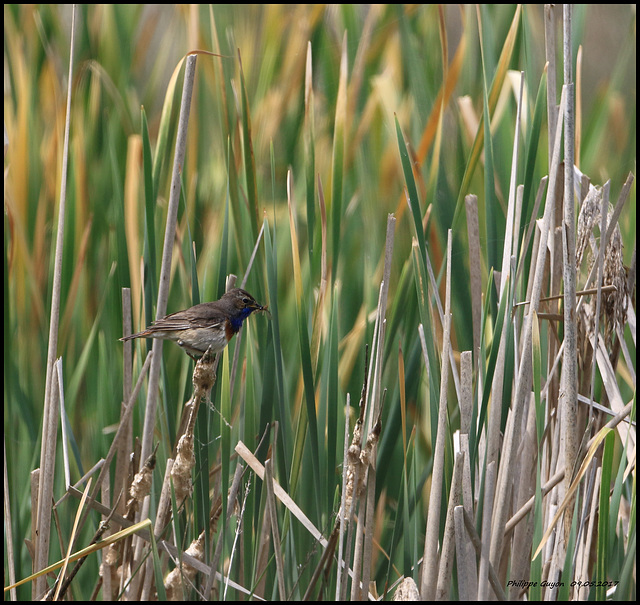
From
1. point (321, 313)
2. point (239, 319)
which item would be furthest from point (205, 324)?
point (321, 313)

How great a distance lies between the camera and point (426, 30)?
1.76 m

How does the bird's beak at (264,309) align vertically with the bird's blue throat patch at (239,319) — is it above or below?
above

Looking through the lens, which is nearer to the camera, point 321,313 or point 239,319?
point 321,313

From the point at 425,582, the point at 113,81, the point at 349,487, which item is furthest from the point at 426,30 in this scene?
the point at 425,582

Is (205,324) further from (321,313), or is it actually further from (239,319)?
(321,313)

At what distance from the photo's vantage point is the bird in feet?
4.17

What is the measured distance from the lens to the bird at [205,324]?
127 centimetres

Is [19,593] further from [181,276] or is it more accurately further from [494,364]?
[494,364]

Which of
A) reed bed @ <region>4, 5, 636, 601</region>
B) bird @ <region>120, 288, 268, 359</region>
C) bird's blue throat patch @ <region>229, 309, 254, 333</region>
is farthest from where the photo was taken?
bird's blue throat patch @ <region>229, 309, 254, 333</region>

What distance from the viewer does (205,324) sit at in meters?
1.31

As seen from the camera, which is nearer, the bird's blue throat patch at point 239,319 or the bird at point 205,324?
the bird at point 205,324

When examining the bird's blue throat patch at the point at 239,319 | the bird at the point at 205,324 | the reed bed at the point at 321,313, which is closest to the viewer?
the reed bed at the point at 321,313

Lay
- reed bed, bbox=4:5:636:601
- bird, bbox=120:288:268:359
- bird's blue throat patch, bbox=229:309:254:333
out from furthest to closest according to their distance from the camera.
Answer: bird's blue throat patch, bbox=229:309:254:333 → bird, bbox=120:288:268:359 → reed bed, bbox=4:5:636:601

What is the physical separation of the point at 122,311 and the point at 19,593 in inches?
22.8
